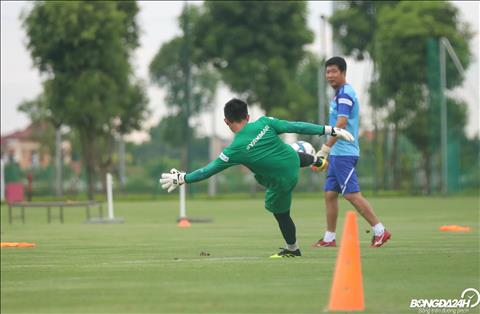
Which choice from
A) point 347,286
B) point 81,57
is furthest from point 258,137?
point 81,57

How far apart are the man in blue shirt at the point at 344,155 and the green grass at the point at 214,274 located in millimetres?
371

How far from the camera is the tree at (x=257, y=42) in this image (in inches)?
2157

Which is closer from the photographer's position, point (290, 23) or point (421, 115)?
point (421, 115)

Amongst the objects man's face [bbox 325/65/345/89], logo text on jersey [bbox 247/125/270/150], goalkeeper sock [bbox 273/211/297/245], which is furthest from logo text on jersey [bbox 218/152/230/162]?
man's face [bbox 325/65/345/89]

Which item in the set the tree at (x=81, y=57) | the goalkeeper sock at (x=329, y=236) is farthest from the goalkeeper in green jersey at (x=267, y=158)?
the tree at (x=81, y=57)

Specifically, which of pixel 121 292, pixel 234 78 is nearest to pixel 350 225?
pixel 121 292

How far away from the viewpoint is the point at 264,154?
42.0ft

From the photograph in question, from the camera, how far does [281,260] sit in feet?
41.0

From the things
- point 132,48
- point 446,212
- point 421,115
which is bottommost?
point 446,212

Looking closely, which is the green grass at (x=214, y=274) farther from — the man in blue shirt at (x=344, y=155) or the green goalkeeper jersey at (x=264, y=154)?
the green goalkeeper jersey at (x=264, y=154)

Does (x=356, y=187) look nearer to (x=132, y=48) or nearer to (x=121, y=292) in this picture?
(x=121, y=292)

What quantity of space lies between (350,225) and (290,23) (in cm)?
4643

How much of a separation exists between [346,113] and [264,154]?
2.13 meters

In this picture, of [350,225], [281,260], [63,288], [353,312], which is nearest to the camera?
[353,312]
